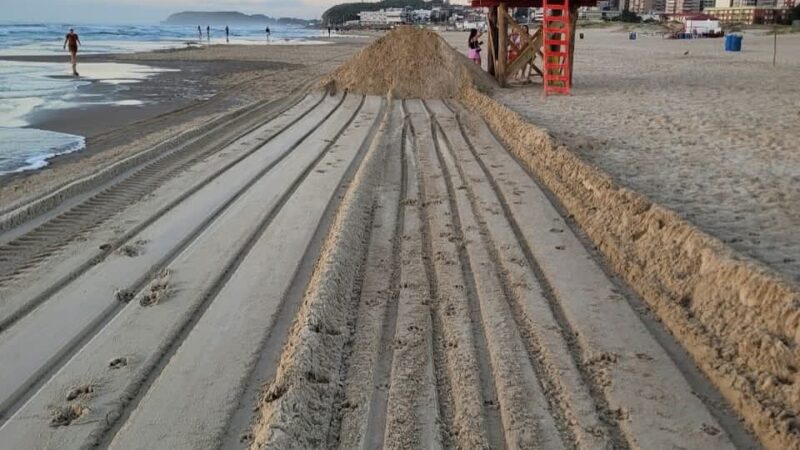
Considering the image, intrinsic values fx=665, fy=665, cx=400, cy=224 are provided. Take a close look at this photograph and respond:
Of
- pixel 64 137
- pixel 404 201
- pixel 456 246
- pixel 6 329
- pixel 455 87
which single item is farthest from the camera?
pixel 455 87

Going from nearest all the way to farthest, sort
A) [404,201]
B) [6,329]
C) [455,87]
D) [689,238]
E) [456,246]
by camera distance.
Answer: [6,329] < [689,238] < [456,246] < [404,201] < [455,87]

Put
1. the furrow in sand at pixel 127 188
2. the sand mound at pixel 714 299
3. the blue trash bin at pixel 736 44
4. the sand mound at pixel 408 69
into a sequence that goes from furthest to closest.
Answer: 1. the blue trash bin at pixel 736 44
2. the sand mound at pixel 408 69
3. the furrow in sand at pixel 127 188
4. the sand mound at pixel 714 299

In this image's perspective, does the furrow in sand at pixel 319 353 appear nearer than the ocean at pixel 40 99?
Yes

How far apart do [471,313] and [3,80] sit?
21707 mm

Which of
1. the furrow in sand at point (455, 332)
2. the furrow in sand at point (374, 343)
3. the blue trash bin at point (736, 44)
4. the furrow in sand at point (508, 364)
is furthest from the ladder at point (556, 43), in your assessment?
the blue trash bin at point (736, 44)

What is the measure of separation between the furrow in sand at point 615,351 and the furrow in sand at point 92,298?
299 centimetres

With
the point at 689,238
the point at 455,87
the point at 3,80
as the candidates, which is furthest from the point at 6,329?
the point at 3,80

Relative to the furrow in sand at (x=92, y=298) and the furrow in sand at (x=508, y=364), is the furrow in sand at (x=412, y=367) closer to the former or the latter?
the furrow in sand at (x=508, y=364)

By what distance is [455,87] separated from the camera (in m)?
16.5

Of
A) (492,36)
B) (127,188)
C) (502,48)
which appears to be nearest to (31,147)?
(127,188)

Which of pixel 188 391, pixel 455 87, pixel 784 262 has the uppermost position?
pixel 455 87

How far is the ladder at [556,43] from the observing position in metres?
15.7

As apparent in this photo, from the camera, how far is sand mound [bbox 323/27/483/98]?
1650cm

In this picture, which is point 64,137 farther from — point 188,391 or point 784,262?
point 784,262
